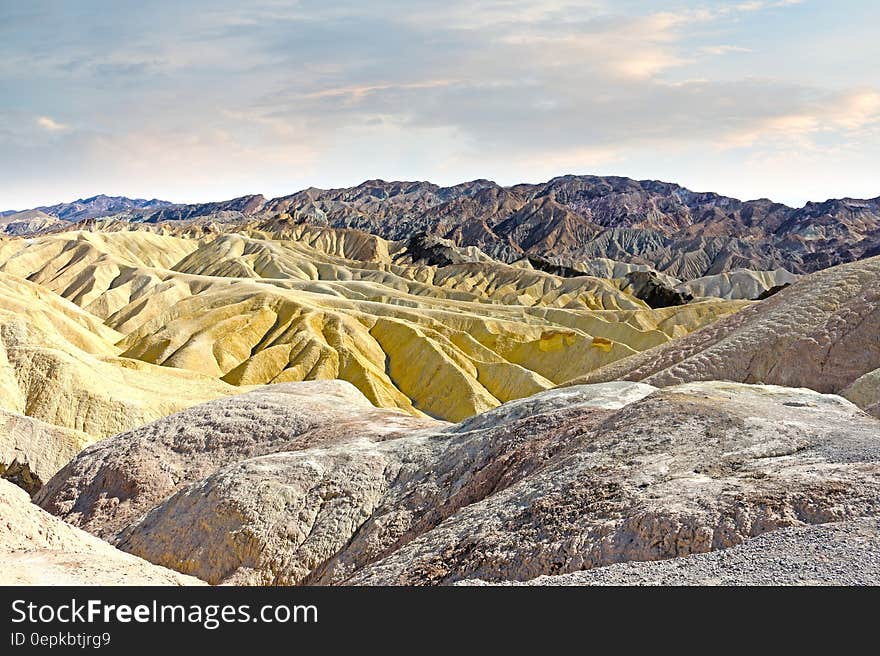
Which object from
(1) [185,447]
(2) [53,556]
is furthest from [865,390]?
(1) [185,447]

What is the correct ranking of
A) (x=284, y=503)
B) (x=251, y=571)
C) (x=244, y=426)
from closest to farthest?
(x=251, y=571) → (x=284, y=503) → (x=244, y=426)

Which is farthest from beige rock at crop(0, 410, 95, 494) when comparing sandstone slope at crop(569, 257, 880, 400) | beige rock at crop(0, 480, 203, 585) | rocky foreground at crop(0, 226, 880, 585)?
sandstone slope at crop(569, 257, 880, 400)

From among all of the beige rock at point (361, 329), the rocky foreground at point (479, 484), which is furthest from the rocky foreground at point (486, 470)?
the beige rock at point (361, 329)

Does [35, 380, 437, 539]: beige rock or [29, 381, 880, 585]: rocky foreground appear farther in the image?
[35, 380, 437, 539]: beige rock

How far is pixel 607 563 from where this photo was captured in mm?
10180

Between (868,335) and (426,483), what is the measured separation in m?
13.9

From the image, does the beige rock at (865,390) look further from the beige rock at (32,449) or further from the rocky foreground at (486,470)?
the beige rock at (32,449)

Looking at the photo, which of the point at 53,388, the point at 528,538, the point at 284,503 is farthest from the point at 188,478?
the point at 53,388

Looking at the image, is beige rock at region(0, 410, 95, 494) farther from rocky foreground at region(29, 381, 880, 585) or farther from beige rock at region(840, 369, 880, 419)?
beige rock at region(840, 369, 880, 419)

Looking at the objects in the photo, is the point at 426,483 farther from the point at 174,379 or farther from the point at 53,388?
the point at 174,379

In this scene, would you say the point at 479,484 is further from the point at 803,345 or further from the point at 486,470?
the point at 803,345

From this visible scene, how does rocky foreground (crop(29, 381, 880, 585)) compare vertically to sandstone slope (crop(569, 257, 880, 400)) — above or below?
below

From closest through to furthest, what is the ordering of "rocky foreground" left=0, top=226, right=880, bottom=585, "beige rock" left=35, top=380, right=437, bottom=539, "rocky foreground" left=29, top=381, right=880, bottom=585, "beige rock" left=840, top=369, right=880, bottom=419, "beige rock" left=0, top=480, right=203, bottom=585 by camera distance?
"rocky foreground" left=0, top=226, right=880, bottom=585 → "rocky foreground" left=29, top=381, right=880, bottom=585 → "beige rock" left=0, top=480, right=203, bottom=585 → "beige rock" left=840, top=369, right=880, bottom=419 → "beige rock" left=35, top=380, right=437, bottom=539

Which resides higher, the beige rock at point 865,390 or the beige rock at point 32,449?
the beige rock at point 865,390
